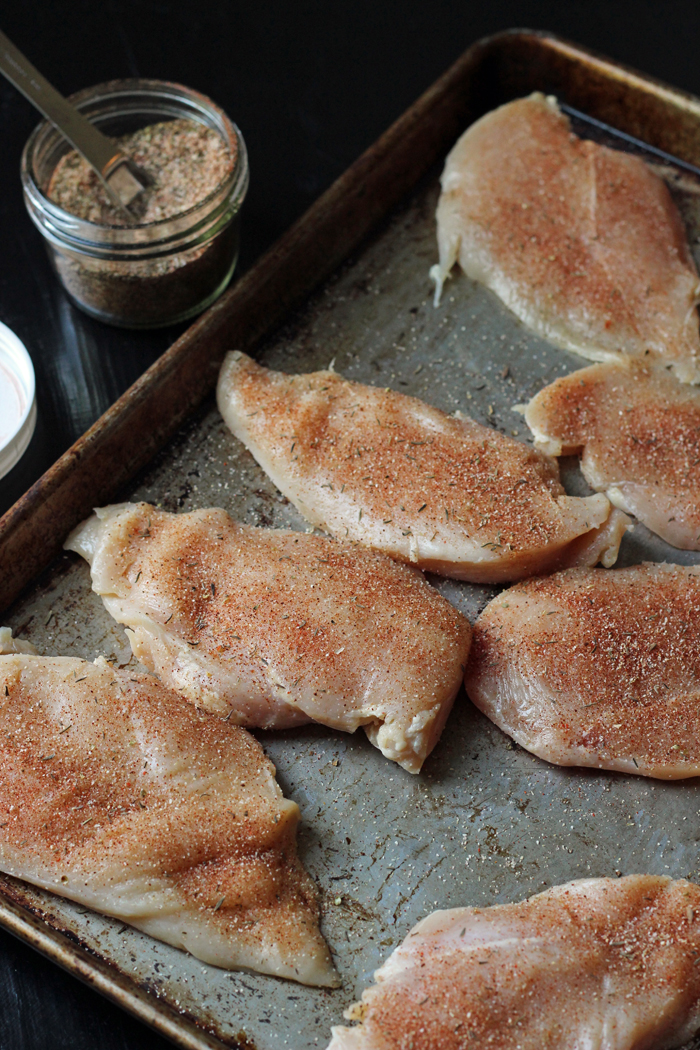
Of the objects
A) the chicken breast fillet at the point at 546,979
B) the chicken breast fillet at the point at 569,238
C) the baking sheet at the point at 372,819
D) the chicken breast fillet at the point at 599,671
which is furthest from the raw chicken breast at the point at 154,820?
the chicken breast fillet at the point at 569,238

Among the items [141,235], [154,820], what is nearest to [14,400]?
[141,235]

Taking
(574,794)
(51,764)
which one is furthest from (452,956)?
(51,764)

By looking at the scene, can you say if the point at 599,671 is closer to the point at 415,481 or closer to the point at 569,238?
the point at 415,481

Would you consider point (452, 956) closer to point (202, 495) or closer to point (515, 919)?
point (515, 919)

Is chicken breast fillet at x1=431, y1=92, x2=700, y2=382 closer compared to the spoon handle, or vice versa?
the spoon handle

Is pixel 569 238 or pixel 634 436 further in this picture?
pixel 569 238

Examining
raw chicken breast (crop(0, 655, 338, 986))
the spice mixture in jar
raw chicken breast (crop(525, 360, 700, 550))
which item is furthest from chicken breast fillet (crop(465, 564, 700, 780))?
the spice mixture in jar

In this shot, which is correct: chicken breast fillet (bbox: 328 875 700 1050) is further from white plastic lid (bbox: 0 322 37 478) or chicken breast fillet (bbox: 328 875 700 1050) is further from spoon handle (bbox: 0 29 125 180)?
spoon handle (bbox: 0 29 125 180)

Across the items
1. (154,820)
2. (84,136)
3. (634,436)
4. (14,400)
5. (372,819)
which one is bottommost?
(372,819)
